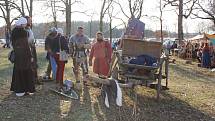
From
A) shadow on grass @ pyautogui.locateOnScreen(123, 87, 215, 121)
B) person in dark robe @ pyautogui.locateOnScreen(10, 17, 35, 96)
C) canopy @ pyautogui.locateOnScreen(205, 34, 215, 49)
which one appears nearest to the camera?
shadow on grass @ pyautogui.locateOnScreen(123, 87, 215, 121)

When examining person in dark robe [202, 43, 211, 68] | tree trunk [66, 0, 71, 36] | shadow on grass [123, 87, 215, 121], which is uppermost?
tree trunk [66, 0, 71, 36]

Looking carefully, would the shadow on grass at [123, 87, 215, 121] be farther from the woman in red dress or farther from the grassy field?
the woman in red dress

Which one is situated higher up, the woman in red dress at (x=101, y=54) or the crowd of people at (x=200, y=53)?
the woman in red dress at (x=101, y=54)

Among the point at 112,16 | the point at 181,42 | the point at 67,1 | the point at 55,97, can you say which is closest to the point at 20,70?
the point at 55,97

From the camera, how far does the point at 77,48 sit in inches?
475

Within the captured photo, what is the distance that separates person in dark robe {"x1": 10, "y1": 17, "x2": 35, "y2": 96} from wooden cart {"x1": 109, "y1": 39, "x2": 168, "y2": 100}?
199 cm

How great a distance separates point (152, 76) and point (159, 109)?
2.97 feet

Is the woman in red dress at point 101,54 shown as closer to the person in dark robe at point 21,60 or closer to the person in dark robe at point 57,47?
the person in dark robe at point 57,47

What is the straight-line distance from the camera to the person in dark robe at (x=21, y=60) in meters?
9.37

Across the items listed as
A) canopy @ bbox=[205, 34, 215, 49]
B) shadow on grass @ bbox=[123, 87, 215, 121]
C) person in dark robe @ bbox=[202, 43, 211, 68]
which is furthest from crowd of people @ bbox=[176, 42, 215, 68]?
shadow on grass @ bbox=[123, 87, 215, 121]

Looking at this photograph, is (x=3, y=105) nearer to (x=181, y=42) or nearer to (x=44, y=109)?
(x=44, y=109)

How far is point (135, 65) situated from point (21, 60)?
2.55m

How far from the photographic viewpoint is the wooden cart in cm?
955

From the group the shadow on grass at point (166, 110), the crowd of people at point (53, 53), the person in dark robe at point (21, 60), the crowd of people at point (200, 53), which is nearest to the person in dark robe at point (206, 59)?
the crowd of people at point (200, 53)
